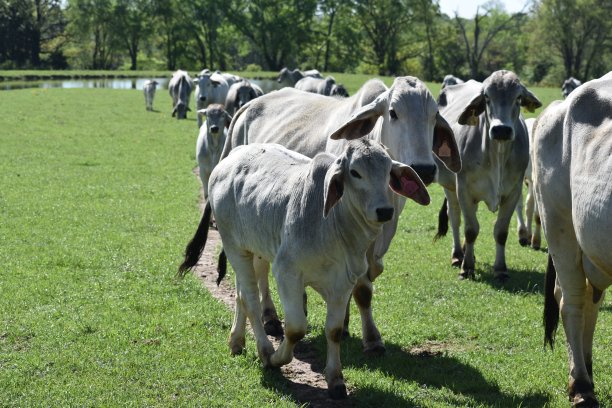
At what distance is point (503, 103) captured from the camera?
920 cm

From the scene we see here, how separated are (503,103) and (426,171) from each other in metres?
3.23

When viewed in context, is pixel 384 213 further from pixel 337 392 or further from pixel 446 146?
pixel 446 146

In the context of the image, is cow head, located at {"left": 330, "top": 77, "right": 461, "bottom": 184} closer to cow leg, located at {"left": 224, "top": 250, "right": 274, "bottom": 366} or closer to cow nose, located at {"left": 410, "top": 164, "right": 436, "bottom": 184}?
cow nose, located at {"left": 410, "top": 164, "right": 436, "bottom": 184}

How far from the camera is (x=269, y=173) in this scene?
250 inches

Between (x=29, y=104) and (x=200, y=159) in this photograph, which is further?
(x=29, y=104)

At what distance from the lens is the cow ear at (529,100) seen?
9281 millimetres

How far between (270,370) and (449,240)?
21.1 ft

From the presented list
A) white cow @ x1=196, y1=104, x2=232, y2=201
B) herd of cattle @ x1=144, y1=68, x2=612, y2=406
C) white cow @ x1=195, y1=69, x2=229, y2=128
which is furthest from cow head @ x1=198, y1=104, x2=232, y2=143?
white cow @ x1=195, y1=69, x2=229, y2=128

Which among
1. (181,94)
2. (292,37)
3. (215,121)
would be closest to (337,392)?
(215,121)

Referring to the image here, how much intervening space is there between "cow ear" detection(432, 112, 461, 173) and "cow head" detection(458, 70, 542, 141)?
2110 millimetres

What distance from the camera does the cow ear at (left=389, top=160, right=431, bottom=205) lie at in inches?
221

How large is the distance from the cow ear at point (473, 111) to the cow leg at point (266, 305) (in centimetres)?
321

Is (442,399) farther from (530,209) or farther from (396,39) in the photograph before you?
(396,39)

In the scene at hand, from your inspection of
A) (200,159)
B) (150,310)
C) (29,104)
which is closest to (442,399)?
(150,310)
